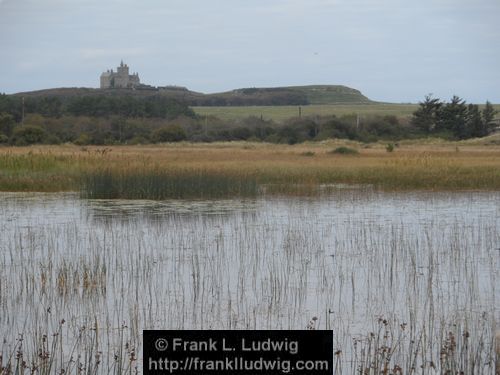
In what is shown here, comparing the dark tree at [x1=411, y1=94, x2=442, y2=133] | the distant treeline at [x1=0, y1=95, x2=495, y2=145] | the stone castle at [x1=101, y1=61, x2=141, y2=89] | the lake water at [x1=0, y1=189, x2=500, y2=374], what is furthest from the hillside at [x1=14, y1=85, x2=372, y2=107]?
the lake water at [x1=0, y1=189, x2=500, y2=374]

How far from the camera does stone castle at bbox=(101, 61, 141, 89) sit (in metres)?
124

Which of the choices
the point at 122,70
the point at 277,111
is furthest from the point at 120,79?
the point at 277,111

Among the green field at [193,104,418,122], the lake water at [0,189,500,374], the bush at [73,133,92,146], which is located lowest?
the lake water at [0,189,500,374]

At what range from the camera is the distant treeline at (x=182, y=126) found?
57469mm

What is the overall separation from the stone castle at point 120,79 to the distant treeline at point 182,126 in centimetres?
4091

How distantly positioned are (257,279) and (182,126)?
188ft

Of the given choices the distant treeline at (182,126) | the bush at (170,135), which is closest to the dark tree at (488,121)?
the distant treeline at (182,126)

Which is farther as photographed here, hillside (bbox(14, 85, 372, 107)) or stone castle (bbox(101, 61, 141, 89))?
stone castle (bbox(101, 61, 141, 89))

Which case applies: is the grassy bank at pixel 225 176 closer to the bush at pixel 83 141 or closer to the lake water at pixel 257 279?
the lake water at pixel 257 279

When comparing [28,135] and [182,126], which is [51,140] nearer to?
[28,135]

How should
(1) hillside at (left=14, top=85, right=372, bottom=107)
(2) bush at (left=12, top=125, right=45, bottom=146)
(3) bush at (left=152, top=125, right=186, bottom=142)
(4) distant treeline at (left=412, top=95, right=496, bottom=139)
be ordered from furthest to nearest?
(1) hillside at (left=14, top=85, right=372, bottom=107)
(4) distant treeline at (left=412, top=95, right=496, bottom=139)
(3) bush at (left=152, top=125, right=186, bottom=142)
(2) bush at (left=12, top=125, right=45, bottom=146)

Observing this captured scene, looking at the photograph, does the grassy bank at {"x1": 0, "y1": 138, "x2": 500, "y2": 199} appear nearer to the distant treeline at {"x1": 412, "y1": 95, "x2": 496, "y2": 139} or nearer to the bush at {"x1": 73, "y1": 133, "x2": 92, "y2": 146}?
the bush at {"x1": 73, "y1": 133, "x2": 92, "y2": 146}

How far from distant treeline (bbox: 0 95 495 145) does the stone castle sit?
1611 inches

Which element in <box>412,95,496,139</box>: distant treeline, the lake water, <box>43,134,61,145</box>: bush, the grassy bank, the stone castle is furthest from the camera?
the stone castle
